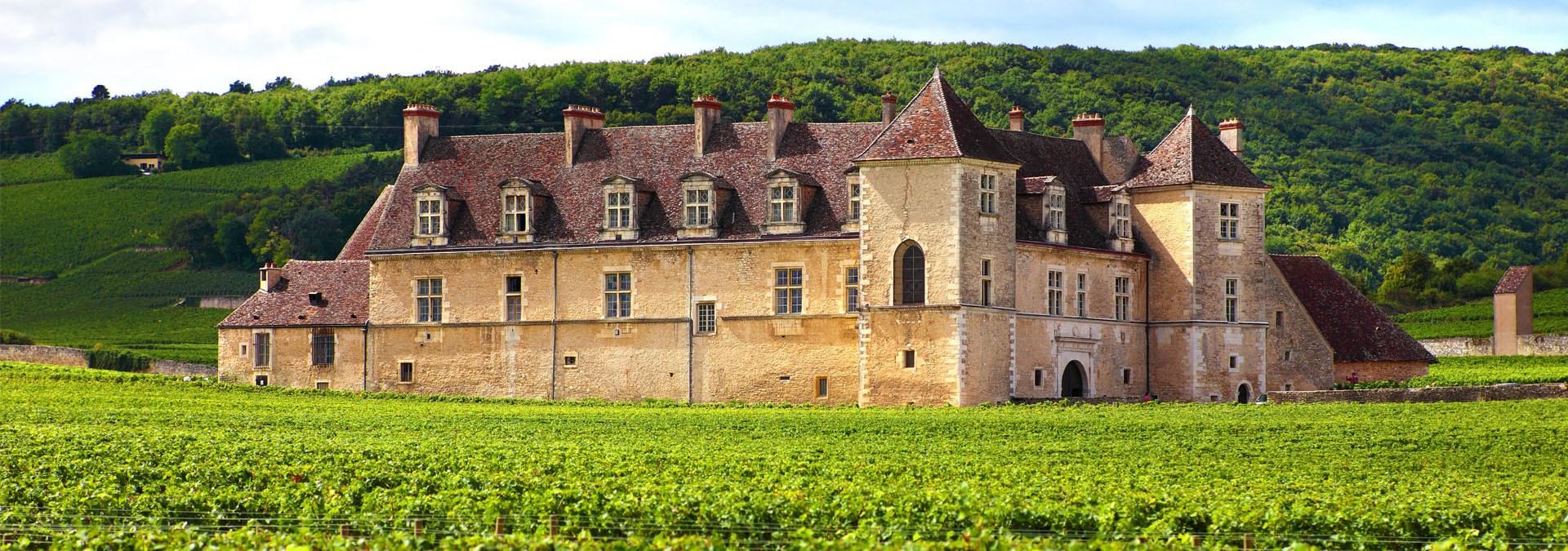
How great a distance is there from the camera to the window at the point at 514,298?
230 ft

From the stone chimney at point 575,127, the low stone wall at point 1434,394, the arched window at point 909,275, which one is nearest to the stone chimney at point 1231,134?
the low stone wall at point 1434,394

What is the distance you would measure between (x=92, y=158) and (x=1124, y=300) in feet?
327

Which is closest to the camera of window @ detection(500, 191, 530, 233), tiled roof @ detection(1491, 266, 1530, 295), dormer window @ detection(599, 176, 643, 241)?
dormer window @ detection(599, 176, 643, 241)

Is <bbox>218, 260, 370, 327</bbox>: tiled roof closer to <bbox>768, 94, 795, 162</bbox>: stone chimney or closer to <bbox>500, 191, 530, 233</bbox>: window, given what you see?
<bbox>500, 191, 530, 233</bbox>: window

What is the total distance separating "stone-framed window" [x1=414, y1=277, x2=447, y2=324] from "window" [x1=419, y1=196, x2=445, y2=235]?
1.60 metres

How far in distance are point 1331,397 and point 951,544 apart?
4000 centimetres

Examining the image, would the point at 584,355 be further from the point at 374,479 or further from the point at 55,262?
the point at 55,262

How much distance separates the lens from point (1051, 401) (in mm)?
63406

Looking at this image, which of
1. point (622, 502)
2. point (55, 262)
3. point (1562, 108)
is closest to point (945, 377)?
point (622, 502)

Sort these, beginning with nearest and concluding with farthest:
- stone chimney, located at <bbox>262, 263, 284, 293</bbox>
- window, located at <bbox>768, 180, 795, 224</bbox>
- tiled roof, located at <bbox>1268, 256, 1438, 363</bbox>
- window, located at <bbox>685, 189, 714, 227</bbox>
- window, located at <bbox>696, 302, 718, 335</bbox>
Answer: window, located at <bbox>768, 180, 795, 224</bbox> < window, located at <bbox>685, 189, 714, 227</bbox> < window, located at <bbox>696, 302, 718, 335</bbox> < tiled roof, located at <bbox>1268, 256, 1438, 363</bbox> < stone chimney, located at <bbox>262, 263, 284, 293</bbox>

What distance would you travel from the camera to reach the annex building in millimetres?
63094

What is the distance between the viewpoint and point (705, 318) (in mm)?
67625

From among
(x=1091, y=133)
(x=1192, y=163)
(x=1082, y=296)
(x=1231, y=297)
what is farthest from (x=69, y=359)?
(x=1231, y=297)

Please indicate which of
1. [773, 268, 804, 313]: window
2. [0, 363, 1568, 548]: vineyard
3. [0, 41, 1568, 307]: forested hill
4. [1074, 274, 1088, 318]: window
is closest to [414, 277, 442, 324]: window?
[0, 363, 1568, 548]: vineyard
